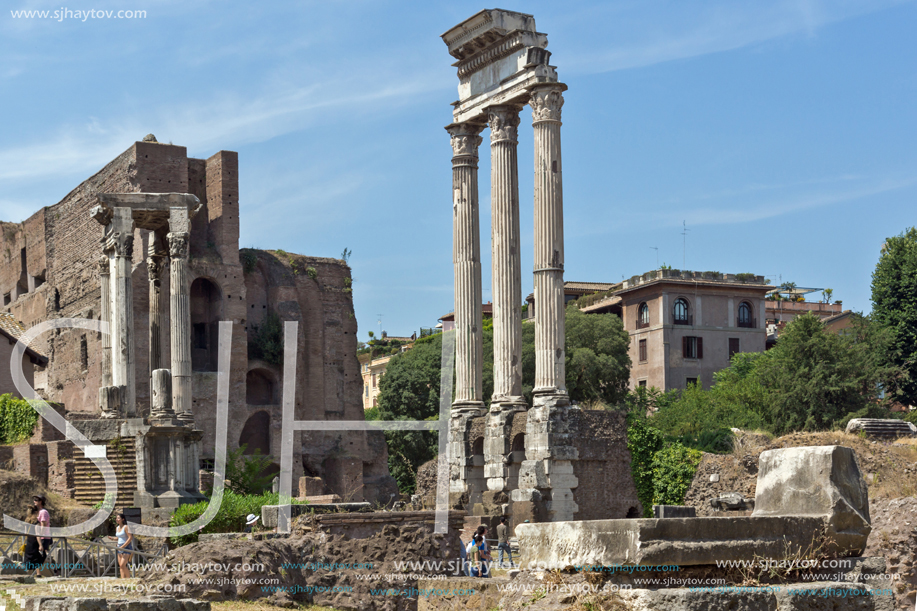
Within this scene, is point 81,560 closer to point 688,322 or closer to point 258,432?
point 258,432

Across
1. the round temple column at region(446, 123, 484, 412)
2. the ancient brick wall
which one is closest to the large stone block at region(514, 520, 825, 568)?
the ancient brick wall

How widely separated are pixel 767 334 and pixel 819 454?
186 ft

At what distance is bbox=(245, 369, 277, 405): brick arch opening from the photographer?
43478 mm

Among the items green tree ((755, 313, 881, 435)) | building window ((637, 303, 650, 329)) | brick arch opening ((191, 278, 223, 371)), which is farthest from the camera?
building window ((637, 303, 650, 329))

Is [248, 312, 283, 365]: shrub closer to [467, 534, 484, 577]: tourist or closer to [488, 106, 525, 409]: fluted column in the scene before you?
[488, 106, 525, 409]: fluted column

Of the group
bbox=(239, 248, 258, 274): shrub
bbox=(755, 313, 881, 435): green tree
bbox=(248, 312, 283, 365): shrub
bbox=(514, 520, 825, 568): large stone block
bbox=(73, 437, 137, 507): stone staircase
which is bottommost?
bbox=(73, 437, 137, 507): stone staircase

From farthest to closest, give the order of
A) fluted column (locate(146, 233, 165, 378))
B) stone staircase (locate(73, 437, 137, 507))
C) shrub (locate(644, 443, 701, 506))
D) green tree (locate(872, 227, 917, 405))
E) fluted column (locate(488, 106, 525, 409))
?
1. green tree (locate(872, 227, 917, 405))
2. fluted column (locate(488, 106, 525, 409))
3. shrub (locate(644, 443, 701, 506))
4. fluted column (locate(146, 233, 165, 378))
5. stone staircase (locate(73, 437, 137, 507))

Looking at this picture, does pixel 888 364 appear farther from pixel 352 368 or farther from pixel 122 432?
pixel 122 432

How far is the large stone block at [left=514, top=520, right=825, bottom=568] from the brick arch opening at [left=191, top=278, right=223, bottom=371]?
3723cm

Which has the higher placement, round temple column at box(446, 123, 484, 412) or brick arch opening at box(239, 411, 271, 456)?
round temple column at box(446, 123, 484, 412)

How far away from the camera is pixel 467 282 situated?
77.5 ft

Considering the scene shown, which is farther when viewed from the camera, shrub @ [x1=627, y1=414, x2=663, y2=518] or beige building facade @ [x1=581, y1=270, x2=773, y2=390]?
beige building facade @ [x1=581, y1=270, x2=773, y2=390]

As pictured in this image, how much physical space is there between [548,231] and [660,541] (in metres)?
17.8

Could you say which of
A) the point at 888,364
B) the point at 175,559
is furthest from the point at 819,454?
the point at 888,364
